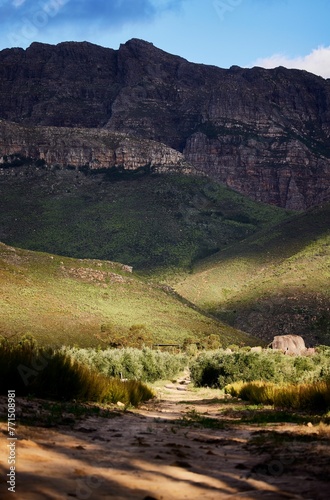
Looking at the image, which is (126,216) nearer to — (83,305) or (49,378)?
(83,305)

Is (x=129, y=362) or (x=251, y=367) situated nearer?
(x=251, y=367)

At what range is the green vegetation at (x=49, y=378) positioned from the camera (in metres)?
11.4

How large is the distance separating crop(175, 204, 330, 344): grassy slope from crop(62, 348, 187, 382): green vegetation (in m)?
42.5

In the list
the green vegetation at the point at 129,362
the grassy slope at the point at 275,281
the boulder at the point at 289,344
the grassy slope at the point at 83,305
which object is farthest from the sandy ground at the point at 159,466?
the grassy slope at the point at 275,281

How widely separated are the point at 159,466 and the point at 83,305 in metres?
67.0

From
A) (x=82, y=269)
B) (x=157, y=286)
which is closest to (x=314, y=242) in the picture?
(x=157, y=286)

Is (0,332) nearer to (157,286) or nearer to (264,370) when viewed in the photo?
(264,370)

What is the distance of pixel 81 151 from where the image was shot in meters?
176

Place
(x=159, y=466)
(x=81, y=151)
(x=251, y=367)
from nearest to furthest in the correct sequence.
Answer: (x=159, y=466) → (x=251, y=367) → (x=81, y=151)

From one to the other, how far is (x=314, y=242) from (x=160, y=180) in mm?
60390

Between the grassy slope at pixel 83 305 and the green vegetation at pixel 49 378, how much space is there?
132 ft

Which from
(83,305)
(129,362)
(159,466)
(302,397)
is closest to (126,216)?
(83,305)

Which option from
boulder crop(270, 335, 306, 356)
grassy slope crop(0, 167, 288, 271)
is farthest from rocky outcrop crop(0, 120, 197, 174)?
boulder crop(270, 335, 306, 356)

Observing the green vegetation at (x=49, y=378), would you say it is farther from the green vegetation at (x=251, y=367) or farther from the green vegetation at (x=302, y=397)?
the green vegetation at (x=251, y=367)
